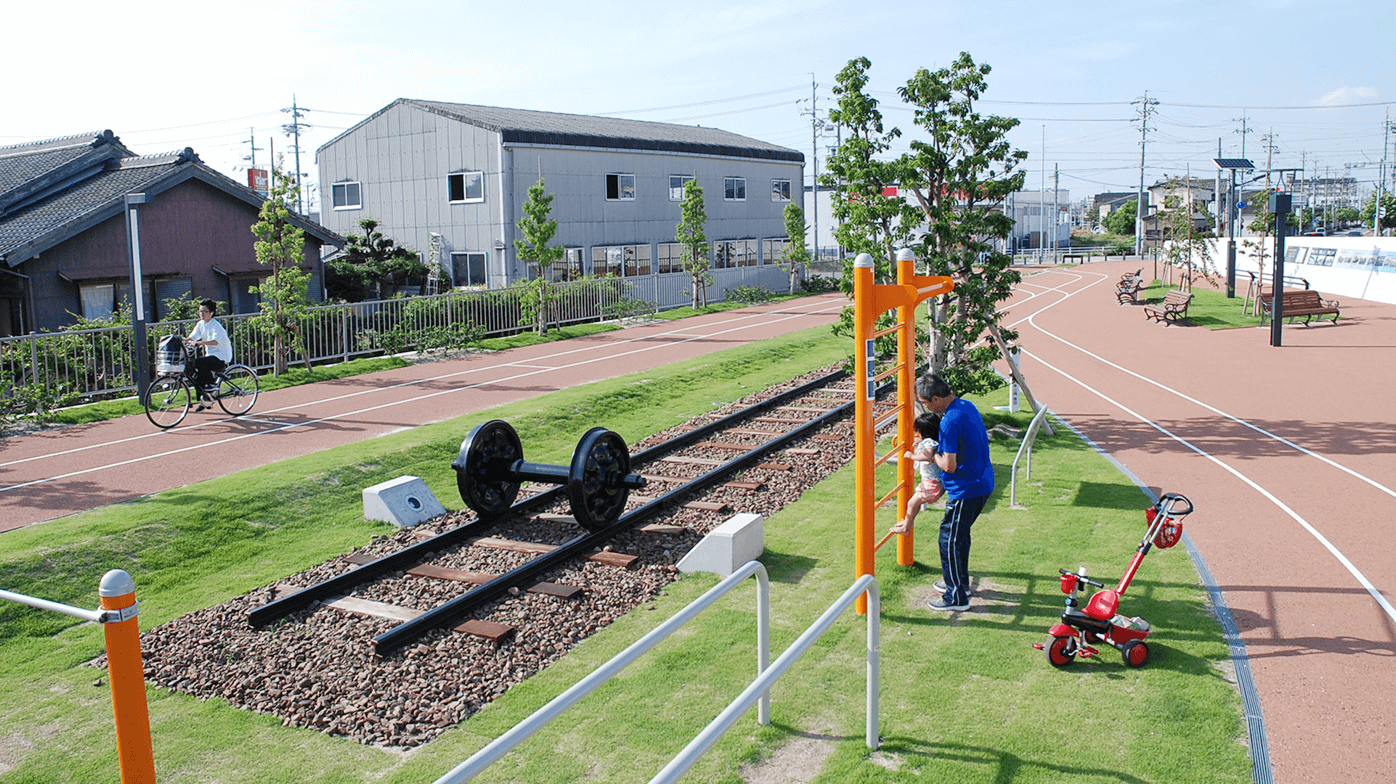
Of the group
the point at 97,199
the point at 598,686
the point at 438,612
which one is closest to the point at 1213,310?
the point at 438,612

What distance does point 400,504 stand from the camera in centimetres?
1017

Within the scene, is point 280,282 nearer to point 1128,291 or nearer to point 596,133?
point 596,133

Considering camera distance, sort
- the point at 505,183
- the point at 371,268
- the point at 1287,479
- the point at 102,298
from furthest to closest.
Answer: the point at 371,268
the point at 505,183
the point at 102,298
the point at 1287,479

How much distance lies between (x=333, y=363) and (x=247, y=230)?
7178mm

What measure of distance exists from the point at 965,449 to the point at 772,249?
1726 inches

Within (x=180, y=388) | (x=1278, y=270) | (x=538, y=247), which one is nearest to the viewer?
(x=180, y=388)

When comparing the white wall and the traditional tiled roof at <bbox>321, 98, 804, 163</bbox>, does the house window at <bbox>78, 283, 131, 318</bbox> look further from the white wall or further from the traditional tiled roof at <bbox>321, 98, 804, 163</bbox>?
the white wall

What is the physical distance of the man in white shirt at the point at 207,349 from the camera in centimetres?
1518

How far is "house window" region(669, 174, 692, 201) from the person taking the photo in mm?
41906

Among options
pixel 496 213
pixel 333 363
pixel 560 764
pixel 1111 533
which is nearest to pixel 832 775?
pixel 560 764

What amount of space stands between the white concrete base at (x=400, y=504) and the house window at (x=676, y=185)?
32818mm

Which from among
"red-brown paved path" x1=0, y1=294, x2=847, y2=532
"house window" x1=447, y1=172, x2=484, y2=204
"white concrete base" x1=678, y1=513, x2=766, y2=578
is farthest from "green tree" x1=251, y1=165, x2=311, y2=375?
"house window" x1=447, y1=172, x2=484, y2=204

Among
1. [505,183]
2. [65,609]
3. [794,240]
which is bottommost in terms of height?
[65,609]

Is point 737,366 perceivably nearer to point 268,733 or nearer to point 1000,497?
point 1000,497
